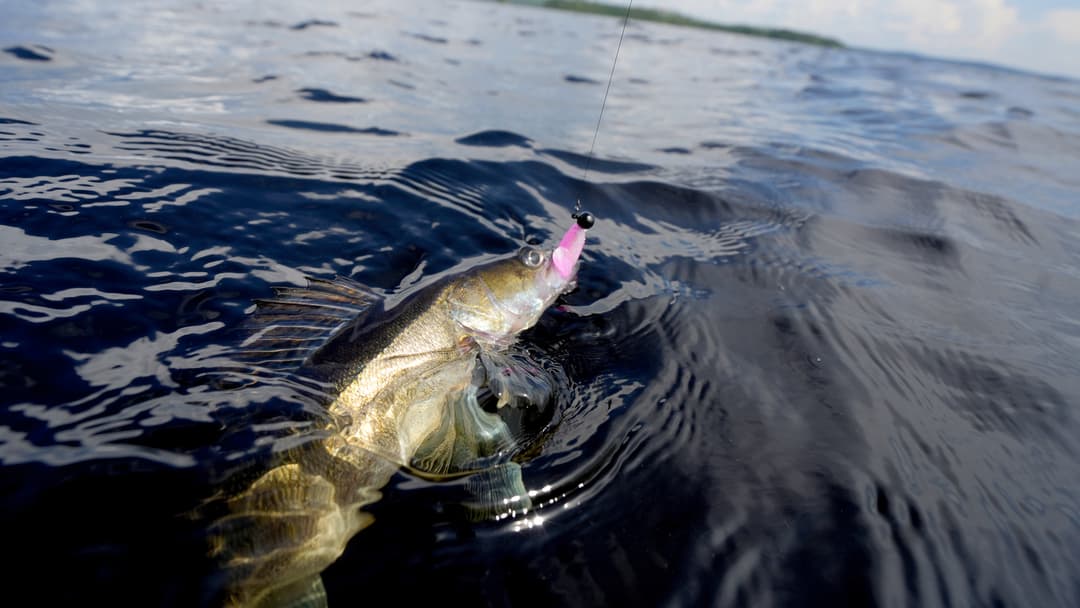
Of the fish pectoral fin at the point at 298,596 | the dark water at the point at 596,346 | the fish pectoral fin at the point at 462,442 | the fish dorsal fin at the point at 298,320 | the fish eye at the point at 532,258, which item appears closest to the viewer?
the fish pectoral fin at the point at 298,596

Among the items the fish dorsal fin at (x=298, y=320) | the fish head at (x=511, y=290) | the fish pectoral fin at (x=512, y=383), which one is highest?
the fish head at (x=511, y=290)

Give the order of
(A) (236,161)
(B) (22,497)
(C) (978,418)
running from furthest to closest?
(A) (236,161) < (C) (978,418) < (B) (22,497)

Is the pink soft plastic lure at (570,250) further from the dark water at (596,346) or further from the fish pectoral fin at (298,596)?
the fish pectoral fin at (298,596)

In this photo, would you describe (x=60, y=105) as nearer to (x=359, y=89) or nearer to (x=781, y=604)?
(x=359, y=89)

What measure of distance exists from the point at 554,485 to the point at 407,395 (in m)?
0.70

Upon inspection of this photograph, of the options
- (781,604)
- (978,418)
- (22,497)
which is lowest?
(22,497)

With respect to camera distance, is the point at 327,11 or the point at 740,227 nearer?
the point at 740,227

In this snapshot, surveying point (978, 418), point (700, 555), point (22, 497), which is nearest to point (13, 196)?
point (22, 497)

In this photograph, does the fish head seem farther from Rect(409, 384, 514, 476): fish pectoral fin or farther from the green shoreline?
the green shoreline

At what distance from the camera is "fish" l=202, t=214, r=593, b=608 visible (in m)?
1.98

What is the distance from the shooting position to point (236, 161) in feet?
16.5

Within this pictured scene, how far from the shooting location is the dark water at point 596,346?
2.10 m

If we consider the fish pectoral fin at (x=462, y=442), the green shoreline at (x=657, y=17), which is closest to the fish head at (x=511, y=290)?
the fish pectoral fin at (x=462, y=442)

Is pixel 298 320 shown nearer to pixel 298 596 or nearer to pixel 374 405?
pixel 374 405
